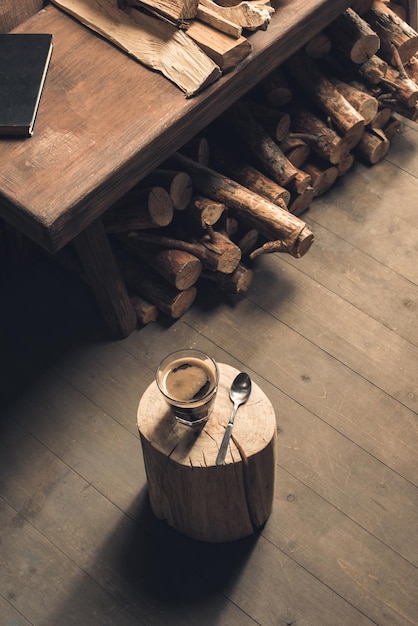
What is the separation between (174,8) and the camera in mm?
2674

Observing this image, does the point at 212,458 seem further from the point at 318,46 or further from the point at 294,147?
the point at 318,46

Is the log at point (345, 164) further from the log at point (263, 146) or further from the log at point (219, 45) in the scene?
the log at point (219, 45)

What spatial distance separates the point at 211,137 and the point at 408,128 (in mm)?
1023

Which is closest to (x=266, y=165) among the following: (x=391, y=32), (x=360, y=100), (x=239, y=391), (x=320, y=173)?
(x=320, y=173)

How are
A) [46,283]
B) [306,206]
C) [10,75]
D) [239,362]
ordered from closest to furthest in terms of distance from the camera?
[10,75]
[239,362]
[46,283]
[306,206]

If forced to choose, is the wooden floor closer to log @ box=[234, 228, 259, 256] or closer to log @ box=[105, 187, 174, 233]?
log @ box=[234, 228, 259, 256]

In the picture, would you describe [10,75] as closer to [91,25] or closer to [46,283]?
[91,25]

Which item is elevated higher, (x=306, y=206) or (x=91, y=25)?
(x=91, y=25)

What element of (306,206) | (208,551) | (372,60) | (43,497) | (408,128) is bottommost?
(43,497)

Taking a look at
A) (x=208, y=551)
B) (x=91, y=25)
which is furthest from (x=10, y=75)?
(x=208, y=551)

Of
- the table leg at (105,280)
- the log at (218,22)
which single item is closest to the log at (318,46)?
the log at (218,22)

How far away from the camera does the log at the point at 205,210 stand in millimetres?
3008

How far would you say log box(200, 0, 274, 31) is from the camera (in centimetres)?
272

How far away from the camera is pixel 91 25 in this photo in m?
2.79
